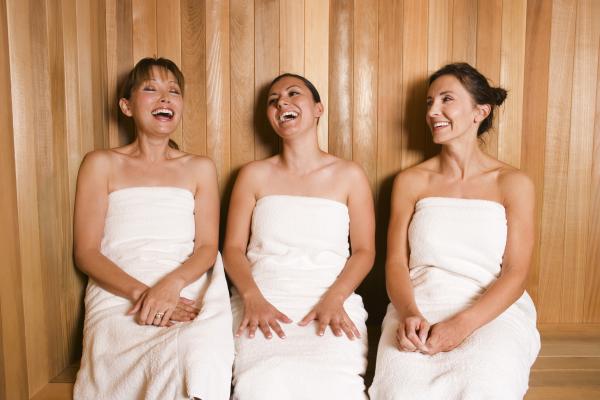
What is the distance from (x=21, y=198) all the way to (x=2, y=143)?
0.19 meters

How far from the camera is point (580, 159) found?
230 centimetres

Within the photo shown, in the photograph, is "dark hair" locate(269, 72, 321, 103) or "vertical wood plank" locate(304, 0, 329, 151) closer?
"dark hair" locate(269, 72, 321, 103)

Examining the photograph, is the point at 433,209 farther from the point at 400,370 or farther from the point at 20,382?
the point at 20,382

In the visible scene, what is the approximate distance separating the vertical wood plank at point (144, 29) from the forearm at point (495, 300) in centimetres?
170

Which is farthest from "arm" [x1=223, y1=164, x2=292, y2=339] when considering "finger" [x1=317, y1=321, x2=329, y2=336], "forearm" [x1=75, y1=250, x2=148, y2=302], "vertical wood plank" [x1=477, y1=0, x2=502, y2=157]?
"vertical wood plank" [x1=477, y1=0, x2=502, y2=157]

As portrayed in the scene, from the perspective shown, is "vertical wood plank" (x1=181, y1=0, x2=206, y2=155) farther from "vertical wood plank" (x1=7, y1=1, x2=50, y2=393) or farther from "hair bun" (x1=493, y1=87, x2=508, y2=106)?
"hair bun" (x1=493, y1=87, x2=508, y2=106)

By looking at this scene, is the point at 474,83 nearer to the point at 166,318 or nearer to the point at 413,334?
the point at 413,334

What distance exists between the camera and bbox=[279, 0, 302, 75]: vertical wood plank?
227cm

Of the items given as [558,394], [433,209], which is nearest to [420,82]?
[433,209]

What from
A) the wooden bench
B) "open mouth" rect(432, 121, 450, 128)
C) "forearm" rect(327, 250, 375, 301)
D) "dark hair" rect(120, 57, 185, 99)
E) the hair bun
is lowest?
the wooden bench

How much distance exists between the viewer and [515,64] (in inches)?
89.5

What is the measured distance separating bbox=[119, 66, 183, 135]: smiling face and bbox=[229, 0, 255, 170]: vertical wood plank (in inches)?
12.6

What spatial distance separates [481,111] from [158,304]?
1.40m

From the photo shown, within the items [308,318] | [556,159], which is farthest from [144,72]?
[556,159]
